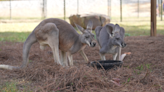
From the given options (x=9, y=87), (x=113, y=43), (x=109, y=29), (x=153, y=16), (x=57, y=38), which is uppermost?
(x=153, y=16)

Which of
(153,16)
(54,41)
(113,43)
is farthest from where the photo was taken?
(153,16)

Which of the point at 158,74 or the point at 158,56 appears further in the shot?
the point at 158,56

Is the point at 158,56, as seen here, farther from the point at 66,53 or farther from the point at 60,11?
the point at 60,11

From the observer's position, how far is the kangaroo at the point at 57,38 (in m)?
3.91

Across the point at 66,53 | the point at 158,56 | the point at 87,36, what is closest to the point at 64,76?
the point at 87,36

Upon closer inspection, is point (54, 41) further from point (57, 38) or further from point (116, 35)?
point (116, 35)

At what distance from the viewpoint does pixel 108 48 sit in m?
4.43

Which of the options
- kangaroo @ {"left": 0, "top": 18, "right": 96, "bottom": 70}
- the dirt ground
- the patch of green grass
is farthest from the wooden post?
the patch of green grass

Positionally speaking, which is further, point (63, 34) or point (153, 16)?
point (153, 16)

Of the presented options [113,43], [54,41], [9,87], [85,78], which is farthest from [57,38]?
[9,87]

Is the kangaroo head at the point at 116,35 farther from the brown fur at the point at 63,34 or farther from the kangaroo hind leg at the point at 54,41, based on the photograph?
the kangaroo hind leg at the point at 54,41

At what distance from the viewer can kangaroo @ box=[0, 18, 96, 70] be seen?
391 centimetres

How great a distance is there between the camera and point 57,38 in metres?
3.96

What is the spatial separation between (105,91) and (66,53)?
76.1 inches
